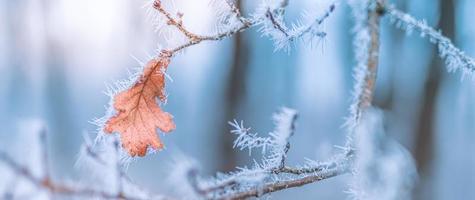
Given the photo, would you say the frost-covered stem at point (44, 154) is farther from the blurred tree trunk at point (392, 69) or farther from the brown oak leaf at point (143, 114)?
the blurred tree trunk at point (392, 69)

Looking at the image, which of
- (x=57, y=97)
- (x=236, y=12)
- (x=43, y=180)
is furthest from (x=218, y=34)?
(x=57, y=97)

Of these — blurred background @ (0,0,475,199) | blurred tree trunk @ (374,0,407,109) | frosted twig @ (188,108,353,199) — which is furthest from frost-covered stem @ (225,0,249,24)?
blurred tree trunk @ (374,0,407,109)

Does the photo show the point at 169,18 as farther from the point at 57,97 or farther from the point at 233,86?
the point at 57,97

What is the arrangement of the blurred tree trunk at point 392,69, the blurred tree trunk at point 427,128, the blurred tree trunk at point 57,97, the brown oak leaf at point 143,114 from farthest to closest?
the blurred tree trunk at point 57,97 → the blurred tree trunk at point 392,69 → the blurred tree trunk at point 427,128 → the brown oak leaf at point 143,114

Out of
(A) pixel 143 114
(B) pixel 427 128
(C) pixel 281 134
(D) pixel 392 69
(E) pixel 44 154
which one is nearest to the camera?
(E) pixel 44 154

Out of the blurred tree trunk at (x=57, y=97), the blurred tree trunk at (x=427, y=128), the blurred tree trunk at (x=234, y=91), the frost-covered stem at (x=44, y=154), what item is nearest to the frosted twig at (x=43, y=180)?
the frost-covered stem at (x=44, y=154)

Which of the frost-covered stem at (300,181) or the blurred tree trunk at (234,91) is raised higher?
the blurred tree trunk at (234,91)

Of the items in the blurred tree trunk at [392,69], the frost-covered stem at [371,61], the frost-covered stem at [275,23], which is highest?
the blurred tree trunk at [392,69]

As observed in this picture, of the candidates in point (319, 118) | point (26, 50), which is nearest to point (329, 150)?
point (319, 118)
